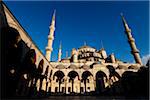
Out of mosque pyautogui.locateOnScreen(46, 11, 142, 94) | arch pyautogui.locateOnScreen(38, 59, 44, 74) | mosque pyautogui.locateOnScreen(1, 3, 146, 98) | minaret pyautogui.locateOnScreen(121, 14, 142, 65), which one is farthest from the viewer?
minaret pyautogui.locateOnScreen(121, 14, 142, 65)

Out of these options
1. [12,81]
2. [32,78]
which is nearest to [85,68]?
[32,78]

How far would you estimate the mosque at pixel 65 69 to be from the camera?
42.9ft

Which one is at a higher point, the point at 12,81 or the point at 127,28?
the point at 127,28

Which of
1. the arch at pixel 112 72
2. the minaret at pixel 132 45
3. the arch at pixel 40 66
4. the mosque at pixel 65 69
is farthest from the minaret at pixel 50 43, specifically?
the minaret at pixel 132 45

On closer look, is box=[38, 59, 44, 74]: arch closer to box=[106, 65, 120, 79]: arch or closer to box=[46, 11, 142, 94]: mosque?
box=[46, 11, 142, 94]: mosque

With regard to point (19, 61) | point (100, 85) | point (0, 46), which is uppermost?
point (0, 46)

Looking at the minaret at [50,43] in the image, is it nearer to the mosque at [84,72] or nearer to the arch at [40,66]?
the mosque at [84,72]

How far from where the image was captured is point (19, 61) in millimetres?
11609

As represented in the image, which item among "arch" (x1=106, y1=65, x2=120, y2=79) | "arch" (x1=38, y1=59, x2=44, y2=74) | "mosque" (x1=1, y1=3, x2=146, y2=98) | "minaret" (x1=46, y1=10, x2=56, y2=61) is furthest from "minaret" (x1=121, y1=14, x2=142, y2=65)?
"arch" (x1=38, y1=59, x2=44, y2=74)

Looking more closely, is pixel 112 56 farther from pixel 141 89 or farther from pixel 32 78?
pixel 32 78

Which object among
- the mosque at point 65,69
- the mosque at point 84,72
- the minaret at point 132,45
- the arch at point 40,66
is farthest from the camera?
the minaret at point 132,45

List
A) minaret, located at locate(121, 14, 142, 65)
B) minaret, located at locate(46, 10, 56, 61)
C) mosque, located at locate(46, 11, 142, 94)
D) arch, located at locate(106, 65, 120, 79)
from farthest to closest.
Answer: minaret, located at locate(121, 14, 142, 65)
minaret, located at locate(46, 10, 56, 61)
mosque, located at locate(46, 11, 142, 94)
arch, located at locate(106, 65, 120, 79)

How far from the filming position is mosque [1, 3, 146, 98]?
1308 centimetres

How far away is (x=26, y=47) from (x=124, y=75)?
57.9 feet
